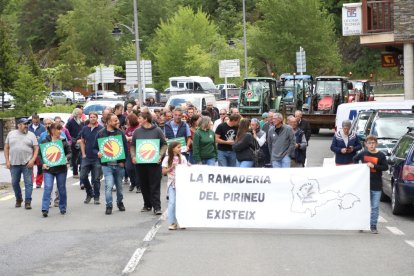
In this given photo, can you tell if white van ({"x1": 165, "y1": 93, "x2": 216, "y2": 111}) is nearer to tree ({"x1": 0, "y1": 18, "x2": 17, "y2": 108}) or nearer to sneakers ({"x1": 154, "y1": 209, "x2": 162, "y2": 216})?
tree ({"x1": 0, "y1": 18, "x2": 17, "y2": 108})

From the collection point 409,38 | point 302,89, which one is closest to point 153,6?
point 302,89

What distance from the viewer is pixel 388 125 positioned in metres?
20.0

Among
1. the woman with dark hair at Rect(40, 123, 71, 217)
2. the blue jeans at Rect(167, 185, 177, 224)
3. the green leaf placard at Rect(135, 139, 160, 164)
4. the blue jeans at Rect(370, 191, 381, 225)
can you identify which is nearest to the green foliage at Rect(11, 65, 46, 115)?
the woman with dark hair at Rect(40, 123, 71, 217)

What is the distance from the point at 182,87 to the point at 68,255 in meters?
52.2

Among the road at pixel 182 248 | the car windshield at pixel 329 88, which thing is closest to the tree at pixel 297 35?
the car windshield at pixel 329 88

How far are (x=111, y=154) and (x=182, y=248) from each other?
4.41 metres

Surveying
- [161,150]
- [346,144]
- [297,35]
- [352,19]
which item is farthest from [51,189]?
[297,35]

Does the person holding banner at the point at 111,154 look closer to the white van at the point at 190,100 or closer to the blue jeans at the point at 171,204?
the blue jeans at the point at 171,204

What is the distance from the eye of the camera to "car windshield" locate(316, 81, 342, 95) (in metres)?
41.0

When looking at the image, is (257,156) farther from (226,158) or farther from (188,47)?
(188,47)

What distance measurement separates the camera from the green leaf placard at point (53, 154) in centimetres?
1603

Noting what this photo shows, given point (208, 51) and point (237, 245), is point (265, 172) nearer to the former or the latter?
point (237, 245)

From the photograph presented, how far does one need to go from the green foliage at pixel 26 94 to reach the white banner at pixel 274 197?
2784 cm

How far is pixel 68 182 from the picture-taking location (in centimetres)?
2256
